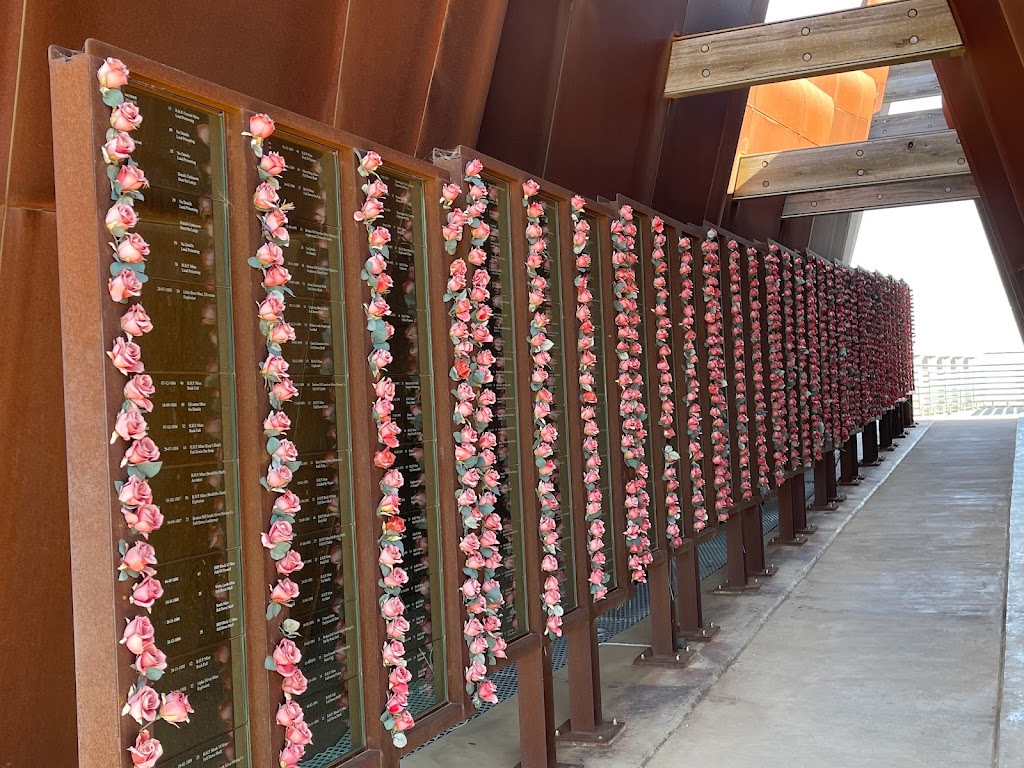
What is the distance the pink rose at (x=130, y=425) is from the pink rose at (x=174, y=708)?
1.66 ft

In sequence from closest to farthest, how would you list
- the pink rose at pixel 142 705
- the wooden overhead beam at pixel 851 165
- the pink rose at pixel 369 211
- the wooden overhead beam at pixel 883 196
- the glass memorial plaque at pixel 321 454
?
1. the pink rose at pixel 142 705
2. the glass memorial plaque at pixel 321 454
3. the pink rose at pixel 369 211
4. the wooden overhead beam at pixel 851 165
5. the wooden overhead beam at pixel 883 196

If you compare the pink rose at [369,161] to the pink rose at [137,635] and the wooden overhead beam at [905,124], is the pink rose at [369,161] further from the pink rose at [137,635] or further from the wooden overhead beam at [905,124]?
the wooden overhead beam at [905,124]

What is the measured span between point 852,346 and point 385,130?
7653 mm

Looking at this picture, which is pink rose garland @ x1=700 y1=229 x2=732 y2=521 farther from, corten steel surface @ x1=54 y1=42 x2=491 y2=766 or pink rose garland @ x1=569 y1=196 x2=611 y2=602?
corten steel surface @ x1=54 y1=42 x2=491 y2=766

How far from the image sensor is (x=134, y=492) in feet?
6.37

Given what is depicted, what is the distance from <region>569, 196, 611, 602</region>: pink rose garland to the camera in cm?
427

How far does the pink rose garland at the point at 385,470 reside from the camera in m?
2.75

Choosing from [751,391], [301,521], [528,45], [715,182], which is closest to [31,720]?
[301,521]

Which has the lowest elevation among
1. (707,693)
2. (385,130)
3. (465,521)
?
(707,693)

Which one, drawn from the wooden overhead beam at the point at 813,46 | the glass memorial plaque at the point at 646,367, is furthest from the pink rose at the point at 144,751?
the wooden overhead beam at the point at 813,46

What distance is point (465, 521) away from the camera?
322 centimetres

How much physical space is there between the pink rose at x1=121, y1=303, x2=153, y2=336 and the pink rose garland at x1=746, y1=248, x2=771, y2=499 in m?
5.43

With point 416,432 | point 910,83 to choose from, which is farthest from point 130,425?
point 910,83

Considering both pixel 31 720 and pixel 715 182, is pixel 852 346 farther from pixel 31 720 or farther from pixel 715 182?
pixel 31 720
